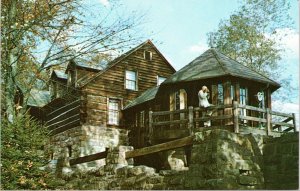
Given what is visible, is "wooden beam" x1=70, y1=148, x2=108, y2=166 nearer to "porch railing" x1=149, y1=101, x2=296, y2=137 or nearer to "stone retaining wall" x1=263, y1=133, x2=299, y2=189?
"porch railing" x1=149, y1=101, x2=296, y2=137

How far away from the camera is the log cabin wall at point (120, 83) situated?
961 inches

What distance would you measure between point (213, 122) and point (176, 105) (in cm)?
263

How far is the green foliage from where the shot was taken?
1080 centimetres

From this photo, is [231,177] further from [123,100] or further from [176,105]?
[123,100]

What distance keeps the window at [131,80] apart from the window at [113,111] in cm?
135

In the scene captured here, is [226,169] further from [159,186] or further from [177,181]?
[159,186]

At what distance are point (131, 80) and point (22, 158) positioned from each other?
15.4 m

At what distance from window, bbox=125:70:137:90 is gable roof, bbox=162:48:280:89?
24.0 ft

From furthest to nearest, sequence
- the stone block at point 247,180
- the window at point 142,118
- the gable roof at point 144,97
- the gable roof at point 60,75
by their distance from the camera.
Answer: the gable roof at point 60,75
the window at point 142,118
the gable roof at point 144,97
the stone block at point 247,180

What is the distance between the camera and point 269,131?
14.5 metres

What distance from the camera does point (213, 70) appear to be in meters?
17.5

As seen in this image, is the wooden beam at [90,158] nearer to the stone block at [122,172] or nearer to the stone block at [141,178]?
the stone block at [122,172]

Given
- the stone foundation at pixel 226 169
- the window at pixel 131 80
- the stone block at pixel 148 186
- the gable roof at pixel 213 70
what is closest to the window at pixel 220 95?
the gable roof at pixel 213 70

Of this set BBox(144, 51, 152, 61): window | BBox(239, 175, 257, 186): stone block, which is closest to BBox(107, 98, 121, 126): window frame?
BBox(144, 51, 152, 61): window
